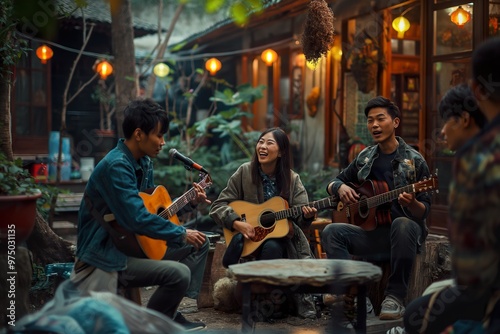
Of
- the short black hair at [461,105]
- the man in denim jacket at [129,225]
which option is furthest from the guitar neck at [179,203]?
the short black hair at [461,105]

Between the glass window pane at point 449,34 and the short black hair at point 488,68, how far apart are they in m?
6.28

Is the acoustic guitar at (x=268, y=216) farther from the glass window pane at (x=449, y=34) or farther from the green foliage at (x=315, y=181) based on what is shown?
the green foliage at (x=315, y=181)

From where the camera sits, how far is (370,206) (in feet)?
20.6

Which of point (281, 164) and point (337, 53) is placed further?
point (337, 53)

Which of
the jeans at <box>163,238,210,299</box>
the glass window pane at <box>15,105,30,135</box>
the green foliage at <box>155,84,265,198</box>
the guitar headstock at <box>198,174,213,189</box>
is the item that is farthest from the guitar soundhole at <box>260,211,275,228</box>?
the glass window pane at <box>15,105,30,135</box>

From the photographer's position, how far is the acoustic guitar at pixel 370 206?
6.12 meters

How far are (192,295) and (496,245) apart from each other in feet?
10.4

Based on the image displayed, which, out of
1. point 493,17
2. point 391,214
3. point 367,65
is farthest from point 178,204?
point 367,65

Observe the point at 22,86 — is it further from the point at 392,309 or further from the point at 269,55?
the point at 392,309

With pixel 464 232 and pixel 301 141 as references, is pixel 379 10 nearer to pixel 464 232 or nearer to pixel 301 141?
pixel 301 141

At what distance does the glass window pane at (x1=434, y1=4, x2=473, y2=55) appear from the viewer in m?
9.47

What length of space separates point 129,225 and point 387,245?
252 cm

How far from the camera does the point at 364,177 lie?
21.0 ft

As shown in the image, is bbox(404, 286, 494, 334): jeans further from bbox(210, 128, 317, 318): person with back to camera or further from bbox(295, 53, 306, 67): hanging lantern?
bbox(295, 53, 306, 67): hanging lantern
